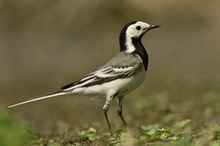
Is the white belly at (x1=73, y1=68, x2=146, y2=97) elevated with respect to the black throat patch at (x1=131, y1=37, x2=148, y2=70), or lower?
lower

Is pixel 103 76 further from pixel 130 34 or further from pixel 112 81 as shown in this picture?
pixel 130 34

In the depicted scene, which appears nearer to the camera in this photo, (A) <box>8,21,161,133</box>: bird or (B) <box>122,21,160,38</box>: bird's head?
(A) <box>8,21,161,133</box>: bird

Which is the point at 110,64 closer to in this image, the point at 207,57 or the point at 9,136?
the point at 9,136

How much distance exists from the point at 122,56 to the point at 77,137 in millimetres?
1274

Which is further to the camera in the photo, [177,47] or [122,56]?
[177,47]

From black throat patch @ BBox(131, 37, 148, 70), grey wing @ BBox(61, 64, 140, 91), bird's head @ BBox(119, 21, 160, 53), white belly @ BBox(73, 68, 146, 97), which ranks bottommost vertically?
white belly @ BBox(73, 68, 146, 97)

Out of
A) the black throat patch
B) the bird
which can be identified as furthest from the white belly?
the black throat patch

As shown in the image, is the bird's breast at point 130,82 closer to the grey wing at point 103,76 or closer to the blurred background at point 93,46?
the grey wing at point 103,76

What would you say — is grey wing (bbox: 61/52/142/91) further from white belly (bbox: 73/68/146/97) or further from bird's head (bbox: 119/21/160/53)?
bird's head (bbox: 119/21/160/53)

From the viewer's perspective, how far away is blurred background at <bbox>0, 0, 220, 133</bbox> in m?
15.8

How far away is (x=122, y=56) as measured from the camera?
11.0m

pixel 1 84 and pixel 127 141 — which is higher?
pixel 1 84

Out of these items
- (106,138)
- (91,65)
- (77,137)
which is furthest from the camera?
(91,65)

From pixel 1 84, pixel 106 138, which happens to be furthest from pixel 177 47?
pixel 106 138
